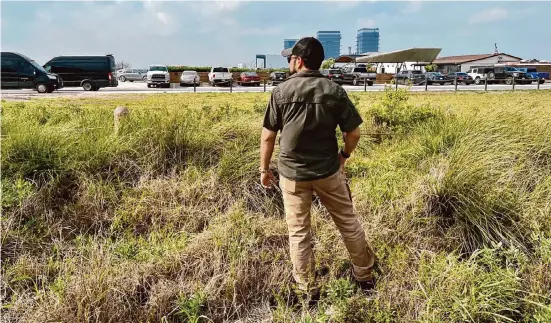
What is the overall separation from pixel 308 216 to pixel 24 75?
21.1m

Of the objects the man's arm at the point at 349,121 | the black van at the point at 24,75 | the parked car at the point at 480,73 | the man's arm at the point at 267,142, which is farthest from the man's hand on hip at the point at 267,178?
the parked car at the point at 480,73

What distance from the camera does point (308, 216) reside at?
2969mm

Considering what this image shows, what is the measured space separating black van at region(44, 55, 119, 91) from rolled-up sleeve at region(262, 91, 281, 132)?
23.7 metres

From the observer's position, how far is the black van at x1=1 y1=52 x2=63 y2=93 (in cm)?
1978

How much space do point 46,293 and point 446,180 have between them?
131 inches

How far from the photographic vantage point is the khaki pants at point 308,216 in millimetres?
2859

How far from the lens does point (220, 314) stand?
119 inches

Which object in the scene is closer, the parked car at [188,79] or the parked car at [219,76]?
the parked car at [219,76]

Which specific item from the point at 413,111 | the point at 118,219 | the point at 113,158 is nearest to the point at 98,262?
the point at 118,219

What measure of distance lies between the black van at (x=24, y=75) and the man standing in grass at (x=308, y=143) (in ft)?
65.8

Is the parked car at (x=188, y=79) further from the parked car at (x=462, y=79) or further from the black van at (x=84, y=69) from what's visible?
the parked car at (x=462, y=79)

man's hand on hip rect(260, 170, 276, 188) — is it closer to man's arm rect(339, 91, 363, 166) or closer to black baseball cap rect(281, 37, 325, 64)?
man's arm rect(339, 91, 363, 166)

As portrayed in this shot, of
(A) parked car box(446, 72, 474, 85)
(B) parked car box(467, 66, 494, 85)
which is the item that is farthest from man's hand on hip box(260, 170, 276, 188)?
(B) parked car box(467, 66, 494, 85)

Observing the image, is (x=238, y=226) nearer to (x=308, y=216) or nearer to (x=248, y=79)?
(x=308, y=216)
